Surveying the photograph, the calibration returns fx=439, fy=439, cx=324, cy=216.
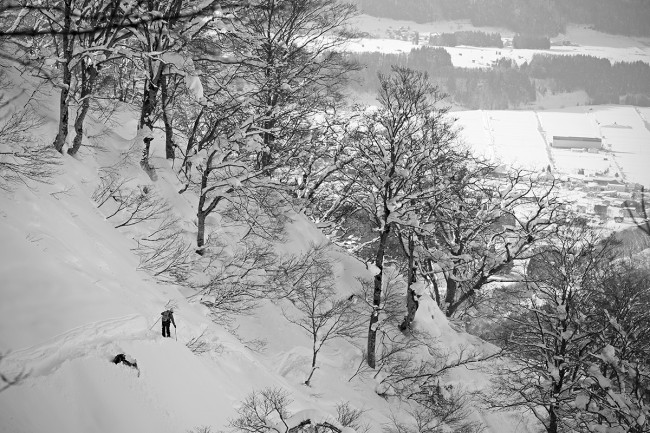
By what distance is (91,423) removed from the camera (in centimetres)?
566

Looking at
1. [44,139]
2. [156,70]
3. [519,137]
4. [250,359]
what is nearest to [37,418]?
[250,359]

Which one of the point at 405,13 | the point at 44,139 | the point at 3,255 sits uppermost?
the point at 405,13

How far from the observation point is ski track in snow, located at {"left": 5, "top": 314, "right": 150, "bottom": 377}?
5.79m

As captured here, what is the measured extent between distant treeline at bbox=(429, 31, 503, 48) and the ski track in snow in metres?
164

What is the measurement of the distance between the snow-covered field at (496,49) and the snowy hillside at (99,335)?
113 metres

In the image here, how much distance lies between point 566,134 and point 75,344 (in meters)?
117

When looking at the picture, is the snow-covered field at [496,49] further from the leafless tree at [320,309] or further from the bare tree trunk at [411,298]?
the leafless tree at [320,309]

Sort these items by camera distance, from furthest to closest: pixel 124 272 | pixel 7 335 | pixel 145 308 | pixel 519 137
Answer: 1. pixel 519 137
2. pixel 124 272
3. pixel 145 308
4. pixel 7 335

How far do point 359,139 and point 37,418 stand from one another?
42.7 ft

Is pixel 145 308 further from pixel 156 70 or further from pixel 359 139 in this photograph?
pixel 359 139

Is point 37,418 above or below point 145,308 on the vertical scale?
above

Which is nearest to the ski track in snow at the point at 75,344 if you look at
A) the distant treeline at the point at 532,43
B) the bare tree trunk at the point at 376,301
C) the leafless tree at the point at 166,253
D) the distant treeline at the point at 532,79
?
the leafless tree at the point at 166,253

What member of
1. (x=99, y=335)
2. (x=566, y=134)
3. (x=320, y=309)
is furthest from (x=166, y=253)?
(x=566, y=134)

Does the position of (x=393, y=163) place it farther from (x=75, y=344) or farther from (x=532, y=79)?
(x=532, y=79)
